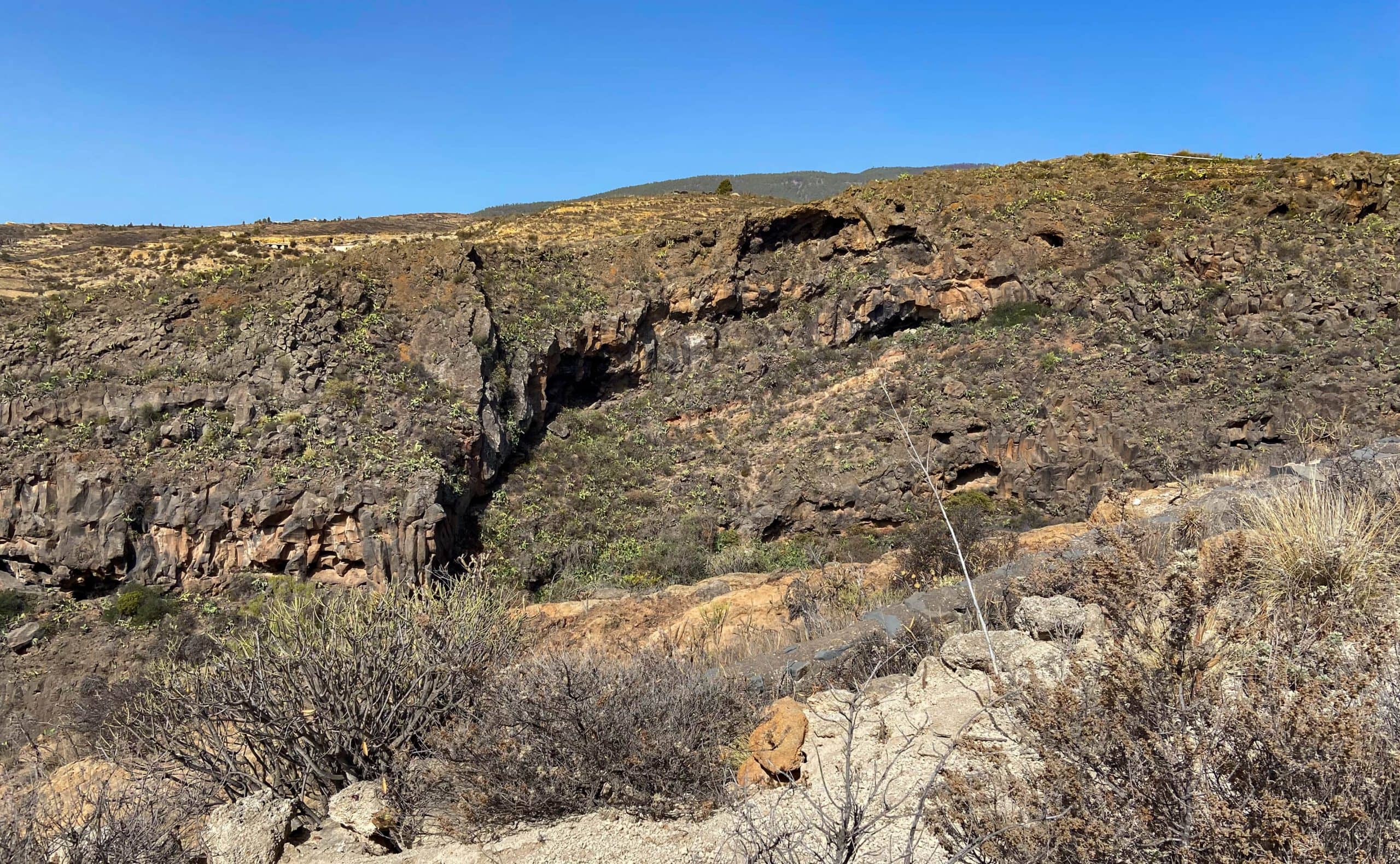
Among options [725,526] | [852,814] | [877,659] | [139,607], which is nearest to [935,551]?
[877,659]

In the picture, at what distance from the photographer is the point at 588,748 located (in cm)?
330

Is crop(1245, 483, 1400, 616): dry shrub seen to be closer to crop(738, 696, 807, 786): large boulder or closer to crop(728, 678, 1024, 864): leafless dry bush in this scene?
crop(728, 678, 1024, 864): leafless dry bush

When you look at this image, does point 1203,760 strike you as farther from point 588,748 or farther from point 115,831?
point 115,831

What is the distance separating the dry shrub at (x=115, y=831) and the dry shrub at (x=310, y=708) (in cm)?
19

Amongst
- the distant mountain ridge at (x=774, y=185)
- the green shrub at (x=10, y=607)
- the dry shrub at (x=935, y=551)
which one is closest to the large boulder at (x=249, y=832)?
the dry shrub at (x=935, y=551)

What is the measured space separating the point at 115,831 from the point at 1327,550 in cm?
596

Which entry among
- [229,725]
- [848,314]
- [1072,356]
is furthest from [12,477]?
[1072,356]

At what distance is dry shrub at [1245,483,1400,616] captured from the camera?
3.67 metres

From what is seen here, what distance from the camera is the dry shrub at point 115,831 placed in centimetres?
336

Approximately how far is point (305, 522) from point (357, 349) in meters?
5.07

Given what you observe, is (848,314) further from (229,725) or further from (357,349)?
(229,725)

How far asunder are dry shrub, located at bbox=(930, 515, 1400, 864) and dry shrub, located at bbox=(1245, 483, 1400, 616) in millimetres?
1323

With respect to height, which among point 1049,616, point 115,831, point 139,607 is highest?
point 1049,616

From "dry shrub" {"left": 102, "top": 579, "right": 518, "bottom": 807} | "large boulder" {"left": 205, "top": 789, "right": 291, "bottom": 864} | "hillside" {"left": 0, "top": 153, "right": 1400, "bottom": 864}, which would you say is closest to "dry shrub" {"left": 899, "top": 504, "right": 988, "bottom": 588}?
"hillside" {"left": 0, "top": 153, "right": 1400, "bottom": 864}
